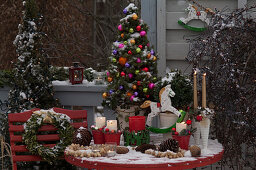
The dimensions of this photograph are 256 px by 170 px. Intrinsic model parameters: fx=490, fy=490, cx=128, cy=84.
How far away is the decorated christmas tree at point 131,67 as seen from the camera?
12.6 feet

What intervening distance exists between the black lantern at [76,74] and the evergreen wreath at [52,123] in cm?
108

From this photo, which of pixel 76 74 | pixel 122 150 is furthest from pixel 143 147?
pixel 76 74

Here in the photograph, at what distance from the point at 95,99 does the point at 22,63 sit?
78 cm

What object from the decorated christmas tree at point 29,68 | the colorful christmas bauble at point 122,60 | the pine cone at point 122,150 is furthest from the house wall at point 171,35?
the pine cone at point 122,150

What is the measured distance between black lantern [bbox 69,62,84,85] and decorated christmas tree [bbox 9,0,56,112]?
28 cm

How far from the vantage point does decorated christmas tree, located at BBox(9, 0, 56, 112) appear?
4.58m

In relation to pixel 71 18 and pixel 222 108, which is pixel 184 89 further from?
pixel 71 18

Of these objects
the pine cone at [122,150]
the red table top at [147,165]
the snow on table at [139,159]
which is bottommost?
the red table top at [147,165]

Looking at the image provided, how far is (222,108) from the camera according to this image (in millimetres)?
3811

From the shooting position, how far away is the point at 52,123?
377 centimetres

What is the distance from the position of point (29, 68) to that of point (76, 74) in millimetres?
477

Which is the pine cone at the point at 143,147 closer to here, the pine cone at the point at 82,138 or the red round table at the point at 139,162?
the red round table at the point at 139,162

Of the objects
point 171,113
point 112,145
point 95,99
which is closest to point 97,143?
point 112,145

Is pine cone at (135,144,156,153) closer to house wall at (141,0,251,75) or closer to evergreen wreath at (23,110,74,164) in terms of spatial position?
evergreen wreath at (23,110,74,164)
